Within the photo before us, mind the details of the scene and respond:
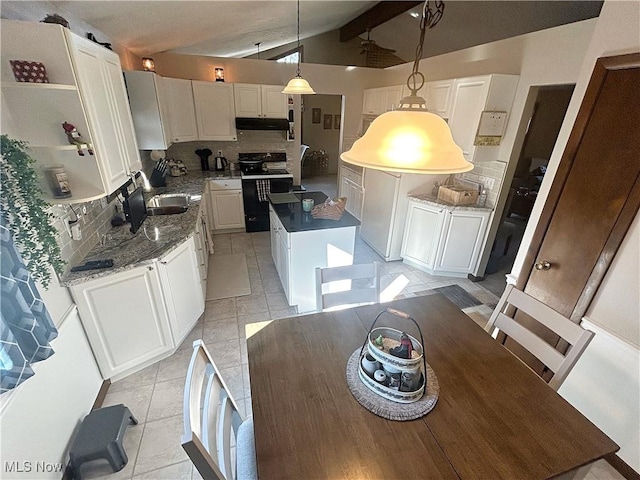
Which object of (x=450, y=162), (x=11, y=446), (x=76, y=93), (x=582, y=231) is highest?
(x=76, y=93)

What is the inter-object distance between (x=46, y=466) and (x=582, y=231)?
3.10 m

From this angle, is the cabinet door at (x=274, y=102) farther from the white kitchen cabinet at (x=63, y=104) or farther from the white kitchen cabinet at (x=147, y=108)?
the white kitchen cabinet at (x=63, y=104)

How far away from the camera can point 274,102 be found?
14.6 feet

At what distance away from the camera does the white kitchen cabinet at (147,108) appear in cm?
319

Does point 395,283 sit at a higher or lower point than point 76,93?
lower

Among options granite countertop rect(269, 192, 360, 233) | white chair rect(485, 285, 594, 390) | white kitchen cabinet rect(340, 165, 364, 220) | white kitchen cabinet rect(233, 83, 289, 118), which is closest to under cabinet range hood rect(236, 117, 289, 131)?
white kitchen cabinet rect(233, 83, 289, 118)

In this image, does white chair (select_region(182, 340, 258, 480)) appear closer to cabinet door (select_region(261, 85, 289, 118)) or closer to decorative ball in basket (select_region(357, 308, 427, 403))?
decorative ball in basket (select_region(357, 308, 427, 403))

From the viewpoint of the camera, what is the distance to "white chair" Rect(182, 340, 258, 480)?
88cm

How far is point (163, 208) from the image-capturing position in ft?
10.2

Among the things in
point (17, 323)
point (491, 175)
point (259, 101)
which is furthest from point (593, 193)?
point (259, 101)

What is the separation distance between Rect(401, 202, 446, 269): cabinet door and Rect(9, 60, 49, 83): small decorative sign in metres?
3.35

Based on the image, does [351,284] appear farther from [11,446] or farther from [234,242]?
[11,446]

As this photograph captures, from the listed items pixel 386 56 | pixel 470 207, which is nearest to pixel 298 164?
pixel 470 207

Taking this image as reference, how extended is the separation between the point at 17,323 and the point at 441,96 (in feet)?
12.8
